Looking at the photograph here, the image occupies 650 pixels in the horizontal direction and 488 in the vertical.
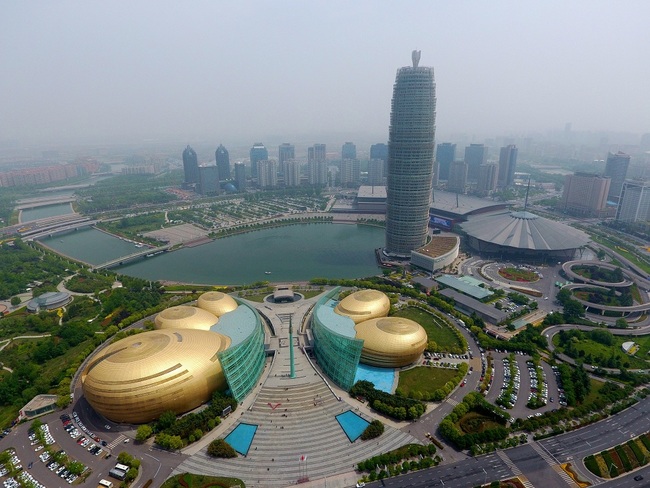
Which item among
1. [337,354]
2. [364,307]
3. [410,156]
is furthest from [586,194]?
Answer: [337,354]

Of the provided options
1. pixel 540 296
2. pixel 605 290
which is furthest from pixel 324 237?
pixel 605 290

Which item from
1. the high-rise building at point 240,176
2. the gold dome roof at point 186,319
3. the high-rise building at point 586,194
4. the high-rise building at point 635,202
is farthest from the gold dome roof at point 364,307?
the high-rise building at point 240,176

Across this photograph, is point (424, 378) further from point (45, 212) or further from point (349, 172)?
point (45, 212)

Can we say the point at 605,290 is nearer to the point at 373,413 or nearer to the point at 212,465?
the point at 373,413

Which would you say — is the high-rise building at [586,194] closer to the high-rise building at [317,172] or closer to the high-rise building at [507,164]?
the high-rise building at [507,164]

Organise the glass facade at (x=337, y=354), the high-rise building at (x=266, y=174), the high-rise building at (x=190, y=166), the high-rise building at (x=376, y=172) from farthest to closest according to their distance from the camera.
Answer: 1. the high-rise building at (x=376, y=172)
2. the high-rise building at (x=190, y=166)
3. the high-rise building at (x=266, y=174)
4. the glass facade at (x=337, y=354)

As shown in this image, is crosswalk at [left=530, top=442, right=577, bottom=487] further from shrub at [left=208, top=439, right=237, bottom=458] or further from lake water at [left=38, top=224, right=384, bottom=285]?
lake water at [left=38, top=224, right=384, bottom=285]
